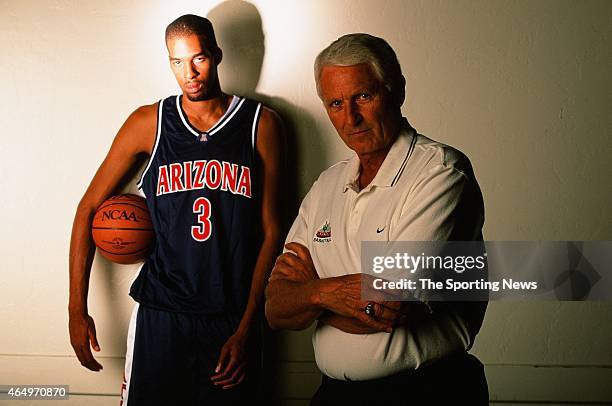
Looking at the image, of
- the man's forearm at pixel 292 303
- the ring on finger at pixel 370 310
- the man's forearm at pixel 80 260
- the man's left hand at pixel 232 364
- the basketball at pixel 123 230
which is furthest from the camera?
the man's forearm at pixel 80 260

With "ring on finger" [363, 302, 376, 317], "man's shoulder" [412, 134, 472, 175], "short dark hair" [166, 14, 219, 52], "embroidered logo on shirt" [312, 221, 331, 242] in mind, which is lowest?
"ring on finger" [363, 302, 376, 317]

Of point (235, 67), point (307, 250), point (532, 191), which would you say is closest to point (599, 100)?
point (532, 191)

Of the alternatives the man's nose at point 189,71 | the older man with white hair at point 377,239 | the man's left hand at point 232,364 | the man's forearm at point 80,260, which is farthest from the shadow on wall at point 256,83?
the older man with white hair at point 377,239

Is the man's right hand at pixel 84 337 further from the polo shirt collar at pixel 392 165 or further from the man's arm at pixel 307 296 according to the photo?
the polo shirt collar at pixel 392 165

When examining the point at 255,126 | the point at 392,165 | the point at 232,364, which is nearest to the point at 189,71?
the point at 255,126

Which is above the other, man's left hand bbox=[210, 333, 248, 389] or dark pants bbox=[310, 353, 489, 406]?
dark pants bbox=[310, 353, 489, 406]

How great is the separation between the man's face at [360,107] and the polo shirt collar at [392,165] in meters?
0.03

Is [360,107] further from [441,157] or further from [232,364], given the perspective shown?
[232,364]

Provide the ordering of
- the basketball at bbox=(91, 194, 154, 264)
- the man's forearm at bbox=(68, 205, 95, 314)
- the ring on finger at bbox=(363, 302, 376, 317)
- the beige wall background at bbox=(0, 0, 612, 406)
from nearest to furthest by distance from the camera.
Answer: the ring on finger at bbox=(363, 302, 376, 317) → the basketball at bbox=(91, 194, 154, 264) → the man's forearm at bbox=(68, 205, 95, 314) → the beige wall background at bbox=(0, 0, 612, 406)

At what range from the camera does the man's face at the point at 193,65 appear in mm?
2334

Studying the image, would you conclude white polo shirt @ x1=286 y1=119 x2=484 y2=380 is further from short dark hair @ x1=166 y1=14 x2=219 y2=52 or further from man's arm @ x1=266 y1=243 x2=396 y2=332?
short dark hair @ x1=166 y1=14 x2=219 y2=52

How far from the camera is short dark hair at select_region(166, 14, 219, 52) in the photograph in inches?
91.7

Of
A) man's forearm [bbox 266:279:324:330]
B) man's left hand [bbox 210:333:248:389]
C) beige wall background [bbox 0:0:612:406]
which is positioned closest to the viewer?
man's forearm [bbox 266:279:324:330]

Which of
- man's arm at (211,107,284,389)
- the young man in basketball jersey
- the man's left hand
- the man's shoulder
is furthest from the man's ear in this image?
the man's shoulder
